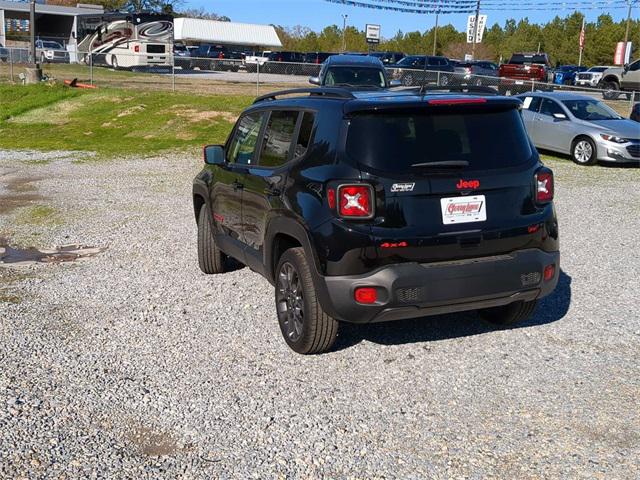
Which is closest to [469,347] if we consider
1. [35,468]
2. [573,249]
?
[35,468]

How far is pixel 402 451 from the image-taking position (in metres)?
3.96

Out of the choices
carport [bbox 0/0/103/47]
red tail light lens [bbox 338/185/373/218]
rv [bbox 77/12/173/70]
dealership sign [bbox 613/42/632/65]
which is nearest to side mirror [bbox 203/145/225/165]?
red tail light lens [bbox 338/185/373/218]

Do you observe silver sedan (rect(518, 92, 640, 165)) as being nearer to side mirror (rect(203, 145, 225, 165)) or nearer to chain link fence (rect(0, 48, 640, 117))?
chain link fence (rect(0, 48, 640, 117))

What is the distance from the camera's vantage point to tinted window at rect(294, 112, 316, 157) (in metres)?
5.24

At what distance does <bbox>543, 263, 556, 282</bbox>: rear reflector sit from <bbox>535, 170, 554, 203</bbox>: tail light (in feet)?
1.47

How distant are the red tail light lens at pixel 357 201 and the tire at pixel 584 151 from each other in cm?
1319

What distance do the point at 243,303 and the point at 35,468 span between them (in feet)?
9.54

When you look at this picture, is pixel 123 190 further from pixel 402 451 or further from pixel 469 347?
pixel 402 451

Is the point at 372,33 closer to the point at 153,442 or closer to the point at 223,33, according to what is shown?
the point at 223,33

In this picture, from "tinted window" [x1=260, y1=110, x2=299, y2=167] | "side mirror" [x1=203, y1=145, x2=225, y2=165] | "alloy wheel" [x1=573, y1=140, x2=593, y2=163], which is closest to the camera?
"tinted window" [x1=260, y1=110, x2=299, y2=167]

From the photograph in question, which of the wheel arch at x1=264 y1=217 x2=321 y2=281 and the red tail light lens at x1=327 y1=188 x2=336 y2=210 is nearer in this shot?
the red tail light lens at x1=327 y1=188 x2=336 y2=210

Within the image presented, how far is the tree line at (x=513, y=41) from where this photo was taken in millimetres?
92875

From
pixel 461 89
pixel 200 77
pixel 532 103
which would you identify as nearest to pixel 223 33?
pixel 200 77

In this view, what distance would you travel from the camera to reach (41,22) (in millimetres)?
58906
